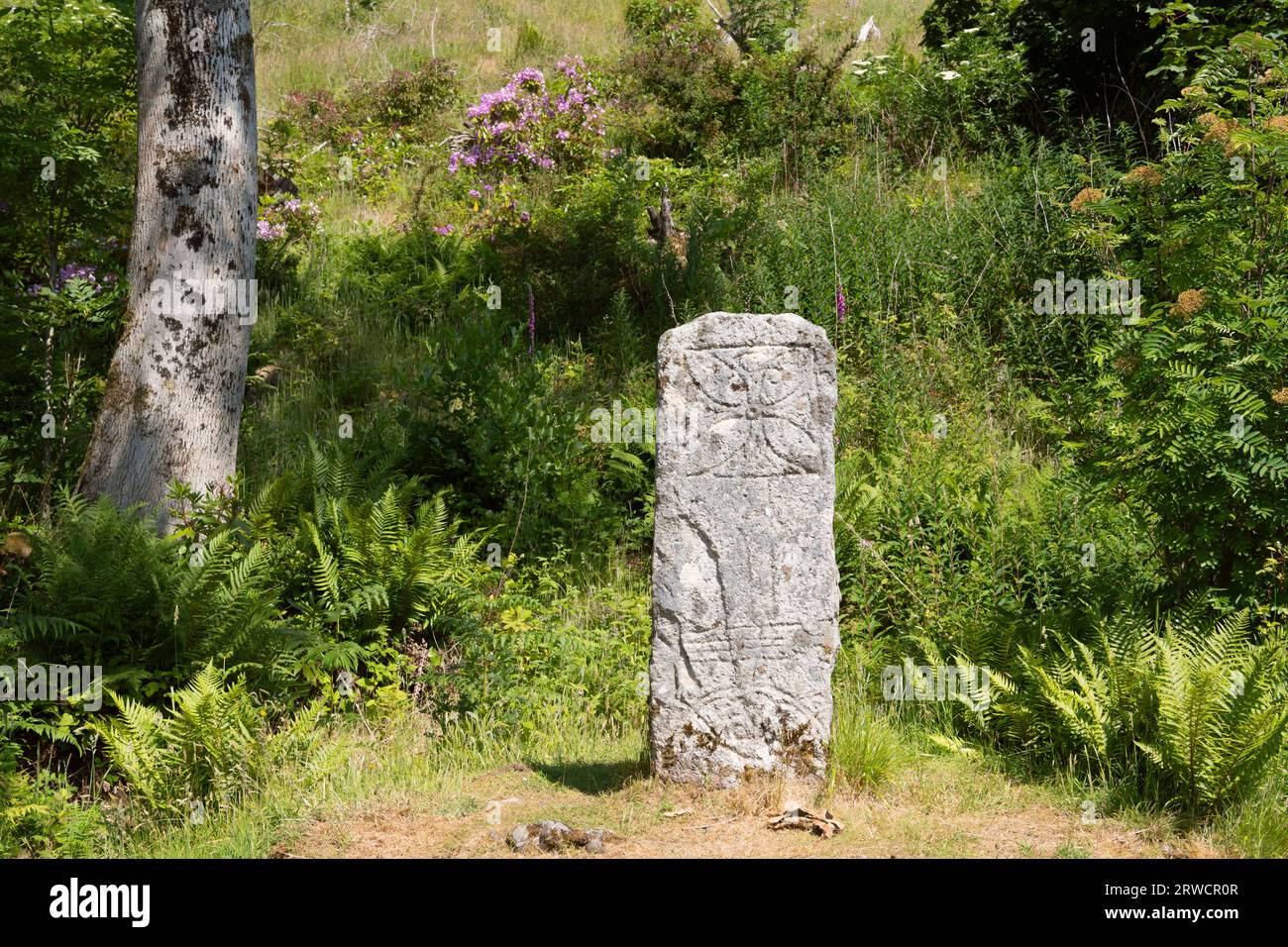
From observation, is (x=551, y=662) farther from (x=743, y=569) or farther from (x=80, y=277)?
(x=80, y=277)

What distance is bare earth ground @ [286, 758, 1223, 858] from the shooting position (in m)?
4.22

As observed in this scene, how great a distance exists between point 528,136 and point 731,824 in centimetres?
1016

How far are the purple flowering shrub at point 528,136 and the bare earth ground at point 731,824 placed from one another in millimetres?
8899

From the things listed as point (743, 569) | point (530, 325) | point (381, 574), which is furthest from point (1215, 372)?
point (530, 325)

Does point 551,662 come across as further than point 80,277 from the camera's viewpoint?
No

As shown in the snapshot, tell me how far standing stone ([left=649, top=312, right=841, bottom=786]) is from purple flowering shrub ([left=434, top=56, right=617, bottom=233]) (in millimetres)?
8361

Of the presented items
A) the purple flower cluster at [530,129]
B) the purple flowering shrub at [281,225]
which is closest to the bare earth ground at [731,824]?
the purple flowering shrub at [281,225]

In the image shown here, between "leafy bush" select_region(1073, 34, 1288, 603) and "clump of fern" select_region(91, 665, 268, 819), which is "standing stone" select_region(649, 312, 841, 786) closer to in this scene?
"leafy bush" select_region(1073, 34, 1288, 603)

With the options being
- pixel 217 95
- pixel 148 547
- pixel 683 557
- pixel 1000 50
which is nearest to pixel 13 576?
pixel 148 547

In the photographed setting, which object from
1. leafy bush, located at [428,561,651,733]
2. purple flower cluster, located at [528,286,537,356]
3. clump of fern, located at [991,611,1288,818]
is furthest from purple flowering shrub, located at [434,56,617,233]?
clump of fern, located at [991,611,1288,818]

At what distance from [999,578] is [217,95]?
18.3ft

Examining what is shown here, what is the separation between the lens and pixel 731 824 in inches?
174

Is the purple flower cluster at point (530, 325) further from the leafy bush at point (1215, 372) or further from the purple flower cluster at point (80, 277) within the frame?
the leafy bush at point (1215, 372)

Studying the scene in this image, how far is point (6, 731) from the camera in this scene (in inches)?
211
